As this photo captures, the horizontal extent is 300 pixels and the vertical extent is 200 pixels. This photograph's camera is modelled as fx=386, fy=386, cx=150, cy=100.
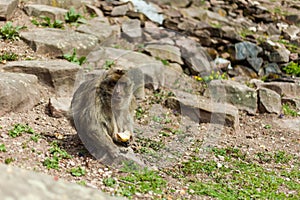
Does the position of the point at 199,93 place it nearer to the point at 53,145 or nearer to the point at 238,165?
the point at 238,165

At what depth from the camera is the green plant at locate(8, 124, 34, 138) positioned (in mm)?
4559

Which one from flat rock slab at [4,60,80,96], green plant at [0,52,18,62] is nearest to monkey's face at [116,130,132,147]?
flat rock slab at [4,60,80,96]

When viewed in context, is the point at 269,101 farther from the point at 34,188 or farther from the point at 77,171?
the point at 34,188

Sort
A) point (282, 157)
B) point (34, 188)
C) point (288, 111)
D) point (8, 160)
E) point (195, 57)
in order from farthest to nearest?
point (195, 57)
point (288, 111)
point (282, 157)
point (8, 160)
point (34, 188)

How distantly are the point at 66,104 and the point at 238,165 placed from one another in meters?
2.64

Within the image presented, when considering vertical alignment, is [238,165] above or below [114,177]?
below

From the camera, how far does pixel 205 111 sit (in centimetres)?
680

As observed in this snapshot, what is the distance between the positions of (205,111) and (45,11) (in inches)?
157

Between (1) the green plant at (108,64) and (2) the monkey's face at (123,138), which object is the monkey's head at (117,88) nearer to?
(2) the monkey's face at (123,138)

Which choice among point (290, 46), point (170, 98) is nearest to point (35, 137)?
point (170, 98)

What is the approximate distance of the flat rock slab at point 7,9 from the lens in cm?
729

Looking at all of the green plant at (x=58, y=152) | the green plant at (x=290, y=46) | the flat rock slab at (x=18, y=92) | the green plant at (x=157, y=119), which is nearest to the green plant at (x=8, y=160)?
the green plant at (x=58, y=152)

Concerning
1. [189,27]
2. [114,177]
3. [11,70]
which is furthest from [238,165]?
[189,27]

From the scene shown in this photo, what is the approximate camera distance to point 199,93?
789cm
